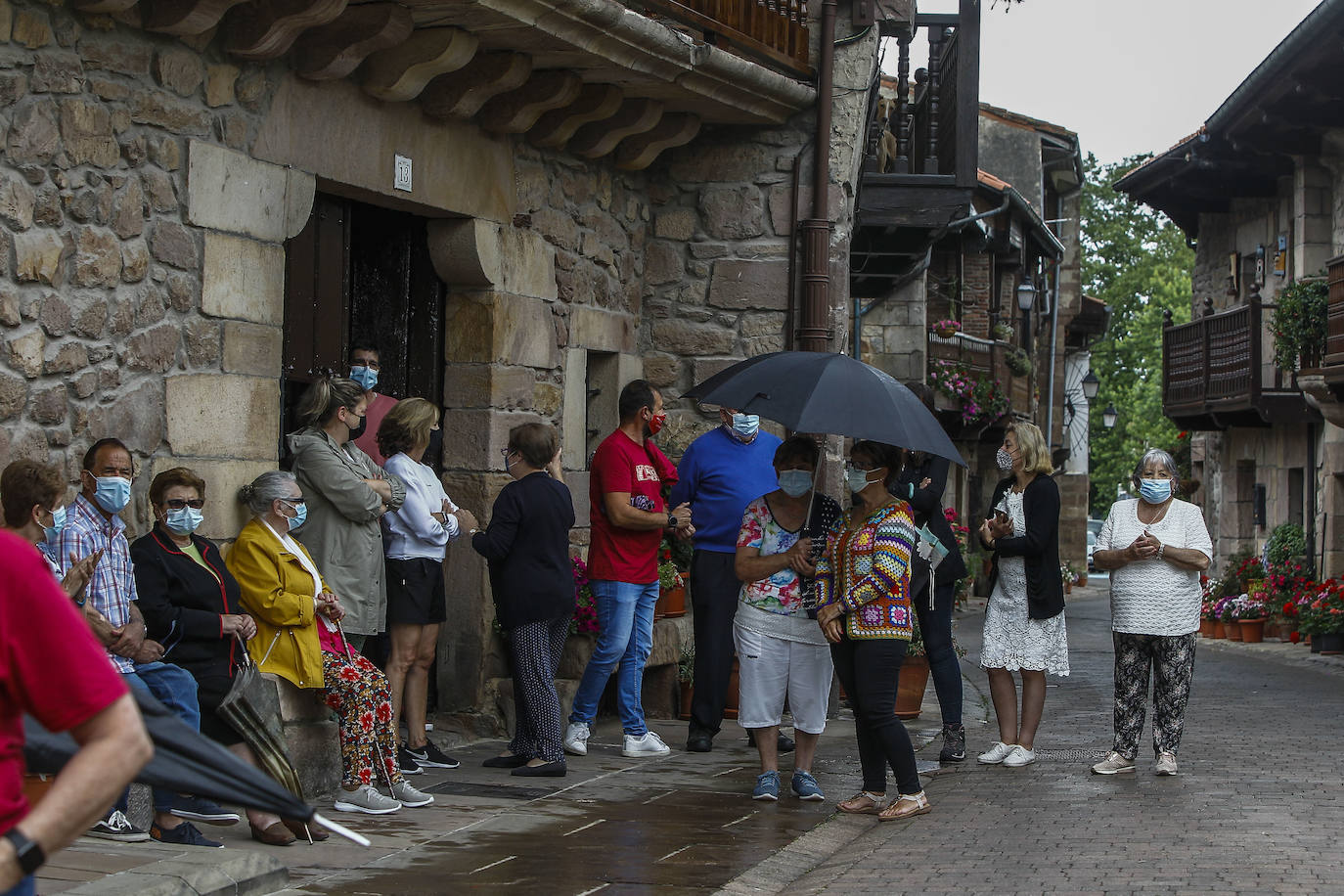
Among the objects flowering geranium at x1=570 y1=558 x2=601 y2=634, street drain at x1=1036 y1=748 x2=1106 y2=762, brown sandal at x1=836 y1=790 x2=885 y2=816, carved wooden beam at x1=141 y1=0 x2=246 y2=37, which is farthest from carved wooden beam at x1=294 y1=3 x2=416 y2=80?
street drain at x1=1036 y1=748 x2=1106 y2=762

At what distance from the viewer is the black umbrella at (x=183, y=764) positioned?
254cm

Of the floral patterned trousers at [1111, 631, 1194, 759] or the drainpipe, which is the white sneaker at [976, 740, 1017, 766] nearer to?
the floral patterned trousers at [1111, 631, 1194, 759]

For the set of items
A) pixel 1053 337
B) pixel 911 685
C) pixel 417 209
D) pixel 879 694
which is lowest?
pixel 911 685

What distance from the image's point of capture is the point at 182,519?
5844 mm

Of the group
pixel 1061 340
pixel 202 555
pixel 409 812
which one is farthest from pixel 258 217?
pixel 1061 340

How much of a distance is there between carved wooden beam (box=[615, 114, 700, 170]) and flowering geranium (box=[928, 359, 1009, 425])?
17.8 meters

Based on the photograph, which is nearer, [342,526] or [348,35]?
[342,526]

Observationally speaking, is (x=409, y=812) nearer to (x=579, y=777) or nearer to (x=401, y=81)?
(x=579, y=777)

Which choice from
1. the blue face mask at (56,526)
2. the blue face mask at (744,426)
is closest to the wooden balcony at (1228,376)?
the blue face mask at (744,426)

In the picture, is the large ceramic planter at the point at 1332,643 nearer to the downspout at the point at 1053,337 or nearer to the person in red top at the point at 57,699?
the person in red top at the point at 57,699

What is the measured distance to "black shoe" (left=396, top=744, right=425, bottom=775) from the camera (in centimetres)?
726

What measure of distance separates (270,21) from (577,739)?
3.63 meters

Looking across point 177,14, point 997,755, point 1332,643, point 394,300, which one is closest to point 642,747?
point 997,755

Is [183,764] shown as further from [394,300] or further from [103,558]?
[394,300]
